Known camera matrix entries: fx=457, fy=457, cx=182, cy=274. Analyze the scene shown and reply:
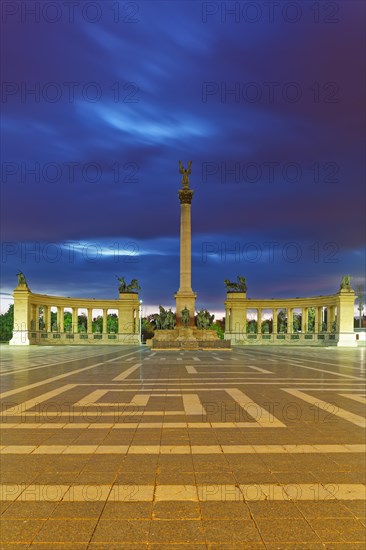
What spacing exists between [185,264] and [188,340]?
13.0m

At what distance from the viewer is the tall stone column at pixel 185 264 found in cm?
6862

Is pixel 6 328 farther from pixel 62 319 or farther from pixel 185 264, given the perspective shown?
pixel 185 264

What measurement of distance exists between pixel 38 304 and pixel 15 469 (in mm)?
84054

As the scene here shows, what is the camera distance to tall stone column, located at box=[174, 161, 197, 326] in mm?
68625

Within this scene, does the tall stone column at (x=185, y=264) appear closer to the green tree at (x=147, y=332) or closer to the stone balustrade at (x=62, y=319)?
the stone balustrade at (x=62, y=319)

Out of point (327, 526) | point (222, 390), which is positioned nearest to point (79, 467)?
point (327, 526)

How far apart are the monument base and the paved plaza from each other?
44456 millimetres

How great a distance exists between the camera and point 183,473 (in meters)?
7.82

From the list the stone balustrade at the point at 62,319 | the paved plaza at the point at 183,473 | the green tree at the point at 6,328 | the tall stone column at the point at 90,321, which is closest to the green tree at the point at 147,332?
the stone balustrade at the point at 62,319

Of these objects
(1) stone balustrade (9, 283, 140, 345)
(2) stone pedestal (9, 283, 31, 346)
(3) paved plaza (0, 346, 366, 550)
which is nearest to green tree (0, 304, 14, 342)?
(1) stone balustrade (9, 283, 140, 345)

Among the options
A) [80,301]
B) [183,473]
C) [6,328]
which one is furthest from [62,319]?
[183,473]

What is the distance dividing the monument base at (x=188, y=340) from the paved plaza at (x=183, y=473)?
44.5 metres

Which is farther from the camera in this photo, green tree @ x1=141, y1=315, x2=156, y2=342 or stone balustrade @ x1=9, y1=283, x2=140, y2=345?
green tree @ x1=141, y1=315, x2=156, y2=342

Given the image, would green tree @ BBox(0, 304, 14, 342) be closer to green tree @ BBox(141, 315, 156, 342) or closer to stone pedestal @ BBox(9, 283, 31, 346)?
green tree @ BBox(141, 315, 156, 342)
